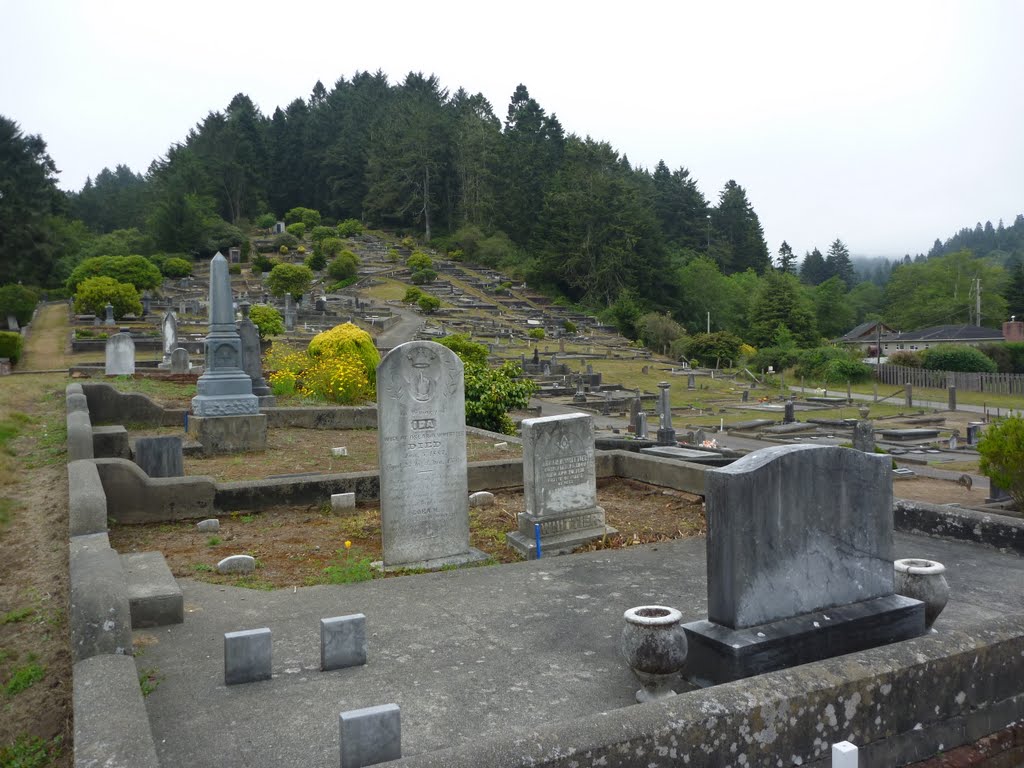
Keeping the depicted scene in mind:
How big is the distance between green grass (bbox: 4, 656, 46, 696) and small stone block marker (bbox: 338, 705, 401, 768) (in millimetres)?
2123

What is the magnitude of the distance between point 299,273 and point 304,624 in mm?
53705

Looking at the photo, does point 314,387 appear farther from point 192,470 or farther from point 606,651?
point 606,651

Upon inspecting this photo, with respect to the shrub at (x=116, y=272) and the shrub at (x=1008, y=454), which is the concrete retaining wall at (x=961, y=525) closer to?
the shrub at (x=1008, y=454)

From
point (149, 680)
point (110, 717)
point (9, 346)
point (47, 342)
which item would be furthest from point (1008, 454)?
point (47, 342)

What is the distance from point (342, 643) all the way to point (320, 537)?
3411 millimetres

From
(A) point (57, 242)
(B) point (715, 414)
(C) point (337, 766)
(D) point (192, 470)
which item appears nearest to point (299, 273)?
(A) point (57, 242)

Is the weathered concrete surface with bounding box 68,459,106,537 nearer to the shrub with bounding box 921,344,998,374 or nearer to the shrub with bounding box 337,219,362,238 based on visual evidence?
the shrub with bounding box 921,344,998,374

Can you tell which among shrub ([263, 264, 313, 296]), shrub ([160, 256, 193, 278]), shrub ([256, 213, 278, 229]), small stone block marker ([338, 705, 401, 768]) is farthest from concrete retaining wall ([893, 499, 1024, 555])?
shrub ([256, 213, 278, 229])

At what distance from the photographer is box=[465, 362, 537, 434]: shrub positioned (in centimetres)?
1723

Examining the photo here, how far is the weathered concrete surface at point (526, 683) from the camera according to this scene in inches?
132

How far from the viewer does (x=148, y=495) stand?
8.46 m

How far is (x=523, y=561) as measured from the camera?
7.45 meters

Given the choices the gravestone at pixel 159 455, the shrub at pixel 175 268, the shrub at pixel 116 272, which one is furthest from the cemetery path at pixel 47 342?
the gravestone at pixel 159 455

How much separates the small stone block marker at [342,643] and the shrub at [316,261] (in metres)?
72.7
